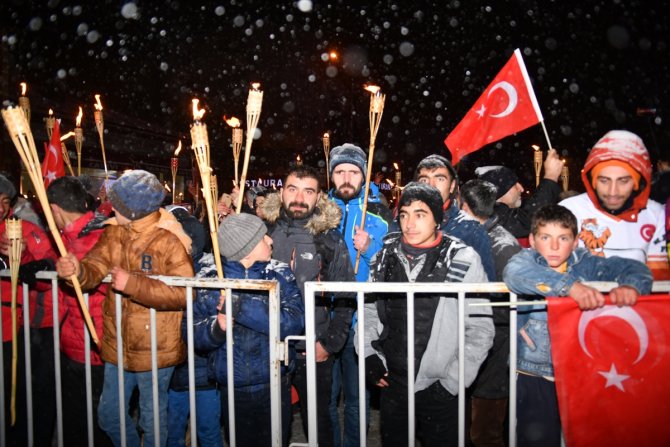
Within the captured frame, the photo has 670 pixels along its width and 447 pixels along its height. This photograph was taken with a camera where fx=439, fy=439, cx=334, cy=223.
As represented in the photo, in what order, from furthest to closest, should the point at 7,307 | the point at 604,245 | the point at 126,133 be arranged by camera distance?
the point at 126,133, the point at 7,307, the point at 604,245

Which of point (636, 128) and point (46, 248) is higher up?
point (636, 128)

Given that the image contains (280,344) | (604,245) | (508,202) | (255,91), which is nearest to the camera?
(255,91)

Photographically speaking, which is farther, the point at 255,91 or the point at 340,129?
the point at 340,129

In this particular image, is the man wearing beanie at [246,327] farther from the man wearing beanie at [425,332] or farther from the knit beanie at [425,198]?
the knit beanie at [425,198]

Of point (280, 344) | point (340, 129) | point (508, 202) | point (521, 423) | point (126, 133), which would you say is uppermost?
point (340, 129)

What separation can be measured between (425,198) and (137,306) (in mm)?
2169

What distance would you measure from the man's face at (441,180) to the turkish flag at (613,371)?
1.64 meters

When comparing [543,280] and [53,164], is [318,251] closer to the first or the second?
[543,280]

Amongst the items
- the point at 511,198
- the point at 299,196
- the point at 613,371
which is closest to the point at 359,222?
the point at 299,196

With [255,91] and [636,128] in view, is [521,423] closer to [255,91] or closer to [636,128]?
[255,91]

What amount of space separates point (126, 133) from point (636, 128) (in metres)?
23.3

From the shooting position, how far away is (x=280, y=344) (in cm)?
272

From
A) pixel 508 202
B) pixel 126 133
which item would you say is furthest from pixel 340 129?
pixel 508 202

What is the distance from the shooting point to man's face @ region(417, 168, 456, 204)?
3863 mm
